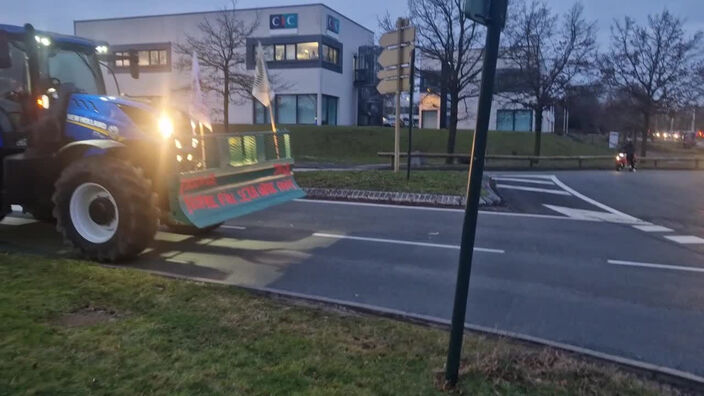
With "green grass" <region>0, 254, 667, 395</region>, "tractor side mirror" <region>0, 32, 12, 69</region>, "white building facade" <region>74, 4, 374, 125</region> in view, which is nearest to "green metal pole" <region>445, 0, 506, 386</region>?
"green grass" <region>0, 254, 667, 395</region>

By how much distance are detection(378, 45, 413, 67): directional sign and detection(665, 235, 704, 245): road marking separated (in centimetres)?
764

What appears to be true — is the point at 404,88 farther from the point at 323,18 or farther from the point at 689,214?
the point at 323,18

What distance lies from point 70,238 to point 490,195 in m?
9.74

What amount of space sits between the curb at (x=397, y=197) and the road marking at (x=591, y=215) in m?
1.45

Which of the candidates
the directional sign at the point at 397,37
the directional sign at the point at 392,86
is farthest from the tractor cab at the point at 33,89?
the directional sign at the point at 397,37

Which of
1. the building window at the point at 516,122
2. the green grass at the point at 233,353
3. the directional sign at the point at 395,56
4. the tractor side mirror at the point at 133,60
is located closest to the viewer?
the green grass at the point at 233,353

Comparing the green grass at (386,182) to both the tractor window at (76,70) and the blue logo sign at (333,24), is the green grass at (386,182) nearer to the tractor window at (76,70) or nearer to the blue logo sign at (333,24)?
the tractor window at (76,70)

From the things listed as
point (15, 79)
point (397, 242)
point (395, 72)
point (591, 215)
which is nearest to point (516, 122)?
point (395, 72)

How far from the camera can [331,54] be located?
152 ft

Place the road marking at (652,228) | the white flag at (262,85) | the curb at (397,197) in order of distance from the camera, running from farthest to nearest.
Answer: the curb at (397,197) → the white flag at (262,85) → the road marking at (652,228)

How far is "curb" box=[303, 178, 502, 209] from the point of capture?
12.8m

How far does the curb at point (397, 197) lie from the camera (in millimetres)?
12773

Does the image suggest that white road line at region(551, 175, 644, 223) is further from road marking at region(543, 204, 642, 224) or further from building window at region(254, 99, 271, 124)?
building window at region(254, 99, 271, 124)

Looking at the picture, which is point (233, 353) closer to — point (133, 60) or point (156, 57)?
point (133, 60)
